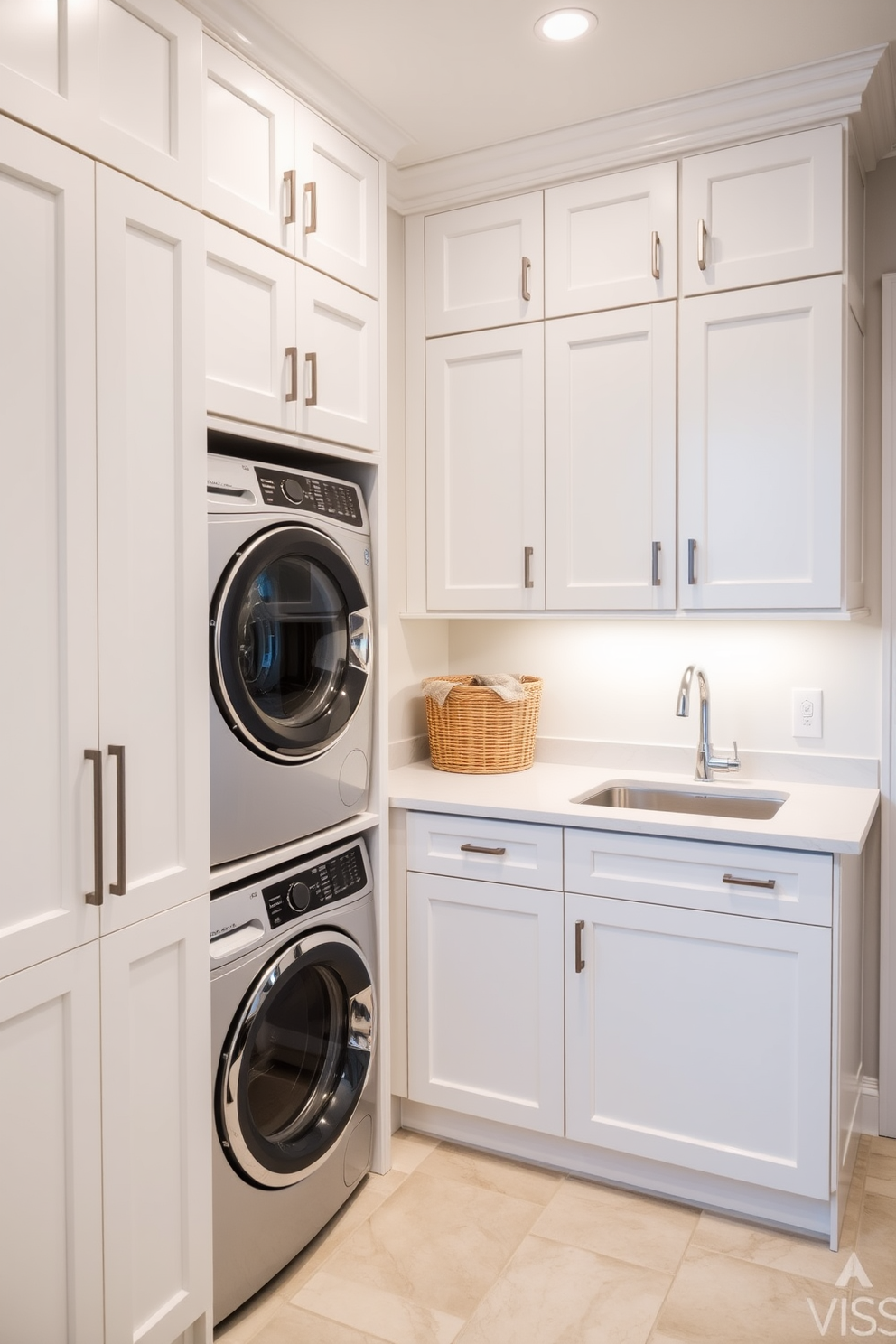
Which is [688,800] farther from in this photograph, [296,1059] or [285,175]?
[285,175]

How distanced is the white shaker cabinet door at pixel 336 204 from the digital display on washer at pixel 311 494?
1.50ft

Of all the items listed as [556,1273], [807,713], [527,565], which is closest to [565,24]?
[527,565]

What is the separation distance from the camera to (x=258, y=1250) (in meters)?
1.90

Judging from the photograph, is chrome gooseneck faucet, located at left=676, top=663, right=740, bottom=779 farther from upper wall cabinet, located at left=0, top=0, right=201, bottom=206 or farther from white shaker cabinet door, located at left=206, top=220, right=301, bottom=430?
upper wall cabinet, located at left=0, top=0, right=201, bottom=206

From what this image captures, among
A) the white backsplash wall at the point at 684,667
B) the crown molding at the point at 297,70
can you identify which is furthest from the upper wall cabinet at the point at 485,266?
the white backsplash wall at the point at 684,667

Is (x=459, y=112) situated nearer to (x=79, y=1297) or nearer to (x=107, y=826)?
(x=107, y=826)

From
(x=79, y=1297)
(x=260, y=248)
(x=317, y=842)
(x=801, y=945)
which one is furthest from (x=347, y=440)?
(x=79, y=1297)

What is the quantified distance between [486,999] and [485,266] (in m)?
1.95

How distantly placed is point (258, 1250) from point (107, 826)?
995 millimetres

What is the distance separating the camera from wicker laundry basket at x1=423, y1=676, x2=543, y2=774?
2732 mm

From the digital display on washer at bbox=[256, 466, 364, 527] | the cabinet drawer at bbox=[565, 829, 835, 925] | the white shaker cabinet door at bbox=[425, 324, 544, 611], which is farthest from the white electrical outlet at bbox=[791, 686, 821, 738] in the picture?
the digital display on washer at bbox=[256, 466, 364, 527]

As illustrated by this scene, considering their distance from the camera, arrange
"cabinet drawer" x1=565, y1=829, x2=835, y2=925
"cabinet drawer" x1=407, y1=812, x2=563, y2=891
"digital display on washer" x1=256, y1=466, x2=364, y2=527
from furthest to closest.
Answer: "cabinet drawer" x1=407, y1=812, x2=563, y2=891
"cabinet drawer" x1=565, y1=829, x2=835, y2=925
"digital display on washer" x1=256, y1=466, x2=364, y2=527

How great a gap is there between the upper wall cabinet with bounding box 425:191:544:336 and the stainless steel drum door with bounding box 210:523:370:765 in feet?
3.21

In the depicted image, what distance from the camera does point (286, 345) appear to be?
6.39ft
